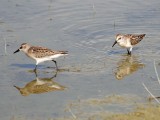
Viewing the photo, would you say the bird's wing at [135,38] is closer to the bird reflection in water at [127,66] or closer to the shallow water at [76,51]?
the shallow water at [76,51]

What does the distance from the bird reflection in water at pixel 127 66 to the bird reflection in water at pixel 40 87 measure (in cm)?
168

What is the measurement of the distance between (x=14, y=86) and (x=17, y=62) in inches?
71.9

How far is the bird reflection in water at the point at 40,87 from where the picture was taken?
43.1 feet

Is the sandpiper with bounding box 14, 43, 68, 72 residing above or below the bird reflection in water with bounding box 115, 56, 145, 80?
above

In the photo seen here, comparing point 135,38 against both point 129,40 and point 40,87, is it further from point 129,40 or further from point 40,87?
point 40,87

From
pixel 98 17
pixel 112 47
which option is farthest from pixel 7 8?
pixel 112 47

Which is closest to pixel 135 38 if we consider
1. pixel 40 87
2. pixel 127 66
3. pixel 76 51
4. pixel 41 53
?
pixel 127 66

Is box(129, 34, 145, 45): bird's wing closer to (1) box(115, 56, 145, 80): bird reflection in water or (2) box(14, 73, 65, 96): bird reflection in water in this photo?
(1) box(115, 56, 145, 80): bird reflection in water

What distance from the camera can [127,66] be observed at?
15258 mm

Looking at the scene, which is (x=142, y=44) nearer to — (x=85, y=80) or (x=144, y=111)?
(x=85, y=80)

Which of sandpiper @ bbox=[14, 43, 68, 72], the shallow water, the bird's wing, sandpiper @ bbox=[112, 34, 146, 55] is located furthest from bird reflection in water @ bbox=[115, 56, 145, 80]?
sandpiper @ bbox=[14, 43, 68, 72]

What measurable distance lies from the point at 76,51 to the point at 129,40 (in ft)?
5.75

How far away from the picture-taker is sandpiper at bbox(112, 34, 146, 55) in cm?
1634

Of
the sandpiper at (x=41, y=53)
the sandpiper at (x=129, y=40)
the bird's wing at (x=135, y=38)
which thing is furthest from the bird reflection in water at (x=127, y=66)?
the sandpiper at (x=41, y=53)
